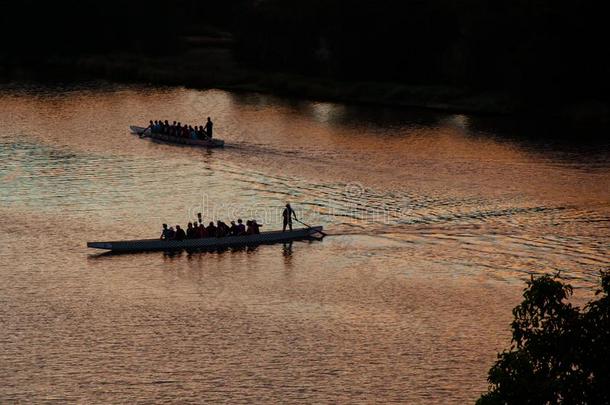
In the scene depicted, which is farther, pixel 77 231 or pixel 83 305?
pixel 77 231

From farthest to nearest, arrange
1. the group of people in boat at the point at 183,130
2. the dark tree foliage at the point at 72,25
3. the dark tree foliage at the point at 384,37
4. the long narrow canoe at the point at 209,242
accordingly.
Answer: the dark tree foliage at the point at 72,25 → the dark tree foliage at the point at 384,37 → the group of people in boat at the point at 183,130 → the long narrow canoe at the point at 209,242

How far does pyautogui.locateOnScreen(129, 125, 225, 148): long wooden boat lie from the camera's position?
8269 centimetres

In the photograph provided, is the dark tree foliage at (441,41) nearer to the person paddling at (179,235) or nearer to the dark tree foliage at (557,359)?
the person paddling at (179,235)

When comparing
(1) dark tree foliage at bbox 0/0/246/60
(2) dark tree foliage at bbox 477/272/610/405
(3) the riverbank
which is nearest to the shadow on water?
(2) dark tree foliage at bbox 477/272/610/405

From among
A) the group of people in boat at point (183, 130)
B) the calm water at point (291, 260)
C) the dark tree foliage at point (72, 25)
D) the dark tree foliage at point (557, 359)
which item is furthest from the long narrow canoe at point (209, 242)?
the dark tree foliage at point (72, 25)

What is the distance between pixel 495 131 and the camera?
87750mm

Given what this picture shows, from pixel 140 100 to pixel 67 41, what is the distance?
30839 mm

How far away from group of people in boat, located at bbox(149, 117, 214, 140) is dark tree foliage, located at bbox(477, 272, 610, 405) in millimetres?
59282

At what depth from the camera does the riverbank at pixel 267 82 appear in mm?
94625

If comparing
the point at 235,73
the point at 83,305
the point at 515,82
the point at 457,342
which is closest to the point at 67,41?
the point at 235,73

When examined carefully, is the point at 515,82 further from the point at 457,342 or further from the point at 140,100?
the point at 457,342

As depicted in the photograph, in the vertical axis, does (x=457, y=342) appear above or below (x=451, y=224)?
below

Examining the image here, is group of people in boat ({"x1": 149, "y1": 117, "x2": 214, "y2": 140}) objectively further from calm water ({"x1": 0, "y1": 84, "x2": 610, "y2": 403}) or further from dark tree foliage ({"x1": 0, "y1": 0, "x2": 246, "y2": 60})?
dark tree foliage ({"x1": 0, "y1": 0, "x2": 246, "y2": 60})

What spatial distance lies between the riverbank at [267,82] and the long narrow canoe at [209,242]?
3975 cm
